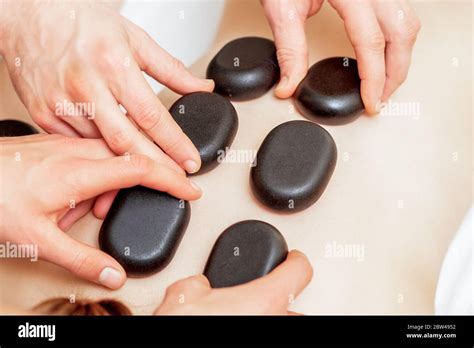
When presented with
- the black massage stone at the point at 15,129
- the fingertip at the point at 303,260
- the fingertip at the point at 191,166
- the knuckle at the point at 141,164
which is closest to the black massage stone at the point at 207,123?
the fingertip at the point at 191,166

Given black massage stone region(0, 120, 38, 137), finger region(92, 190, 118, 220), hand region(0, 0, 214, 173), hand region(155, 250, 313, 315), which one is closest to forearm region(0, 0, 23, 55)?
hand region(0, 0, 214, 173)

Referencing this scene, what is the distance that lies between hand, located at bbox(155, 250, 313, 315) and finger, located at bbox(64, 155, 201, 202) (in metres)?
0.16

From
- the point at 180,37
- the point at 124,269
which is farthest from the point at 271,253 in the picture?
the point at 180,37

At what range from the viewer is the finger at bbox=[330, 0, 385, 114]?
0.99 metres

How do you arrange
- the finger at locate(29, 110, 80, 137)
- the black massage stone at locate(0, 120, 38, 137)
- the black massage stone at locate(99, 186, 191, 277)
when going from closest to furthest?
1. the black massage stone at locate(99, 186, 191, 277)
2. the finger at locate(29, 110, 80, 137)
3. the black massage stone at locate(0, 120, 38, 137)

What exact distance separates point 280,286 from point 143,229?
232 millimetres

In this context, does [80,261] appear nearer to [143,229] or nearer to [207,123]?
→ [143,229]

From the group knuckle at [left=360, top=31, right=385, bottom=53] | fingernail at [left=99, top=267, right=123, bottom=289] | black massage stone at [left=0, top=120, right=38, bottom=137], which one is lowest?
fingernail at [left=99, top=267, right=123, bottom=289]

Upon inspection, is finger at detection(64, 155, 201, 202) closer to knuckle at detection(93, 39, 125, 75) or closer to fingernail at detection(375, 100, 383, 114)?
knuckle at detection(93, 39, 125, 75)

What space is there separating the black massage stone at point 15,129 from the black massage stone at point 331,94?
1.76ft

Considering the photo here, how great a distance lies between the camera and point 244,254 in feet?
2.78

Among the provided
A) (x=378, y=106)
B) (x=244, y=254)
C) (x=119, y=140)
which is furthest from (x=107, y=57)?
(x=378, y=106)

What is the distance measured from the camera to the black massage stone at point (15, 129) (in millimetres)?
1122
